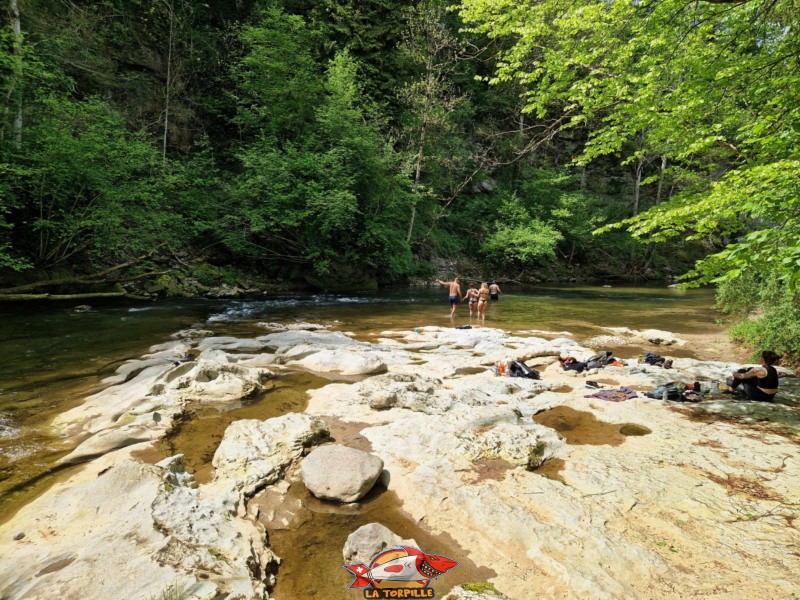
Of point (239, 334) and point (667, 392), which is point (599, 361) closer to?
point (667, 392)

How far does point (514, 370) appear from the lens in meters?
7.49

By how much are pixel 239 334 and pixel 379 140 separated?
1579 cm

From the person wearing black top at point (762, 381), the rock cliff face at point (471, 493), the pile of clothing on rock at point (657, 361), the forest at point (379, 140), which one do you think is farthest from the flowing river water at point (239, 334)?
the person wearing black top at point (762, 381)

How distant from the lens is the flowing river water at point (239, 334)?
349 centimetres

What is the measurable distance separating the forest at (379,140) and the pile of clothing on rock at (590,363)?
2.61m

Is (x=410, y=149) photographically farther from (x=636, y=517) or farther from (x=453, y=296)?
(x=636, y=517)

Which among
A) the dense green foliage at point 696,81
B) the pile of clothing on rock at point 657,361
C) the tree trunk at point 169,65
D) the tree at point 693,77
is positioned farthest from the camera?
the tree trunk at point 169,65

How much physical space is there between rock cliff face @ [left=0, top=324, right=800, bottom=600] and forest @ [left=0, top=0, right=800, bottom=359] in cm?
218

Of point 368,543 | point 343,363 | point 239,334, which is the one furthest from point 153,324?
point 368,543

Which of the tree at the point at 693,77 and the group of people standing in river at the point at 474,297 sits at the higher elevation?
the tree at the point at 693,77

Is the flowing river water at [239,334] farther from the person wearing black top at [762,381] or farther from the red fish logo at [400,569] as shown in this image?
the person wearing black top at [762,381]

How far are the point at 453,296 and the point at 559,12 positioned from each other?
404 inches

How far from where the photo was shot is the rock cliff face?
2578mm

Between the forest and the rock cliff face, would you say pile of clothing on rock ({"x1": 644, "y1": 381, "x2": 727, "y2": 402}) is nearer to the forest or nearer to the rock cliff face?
the rock cliff face
